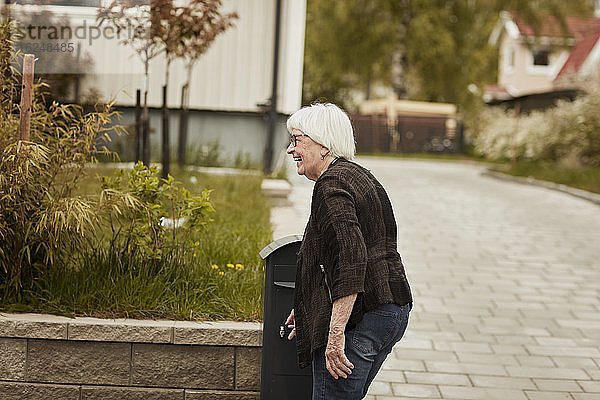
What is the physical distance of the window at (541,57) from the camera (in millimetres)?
45678

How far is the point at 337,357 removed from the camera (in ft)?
10.7

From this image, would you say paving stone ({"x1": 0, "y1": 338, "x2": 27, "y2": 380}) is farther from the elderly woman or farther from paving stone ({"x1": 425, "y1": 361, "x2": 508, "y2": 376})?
paving stone ({"x1": 425, "y1": 361, "x2": 508, "y2": 376})

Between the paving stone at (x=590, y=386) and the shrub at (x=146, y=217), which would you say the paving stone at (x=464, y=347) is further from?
the shrub at (x=146, y=217)

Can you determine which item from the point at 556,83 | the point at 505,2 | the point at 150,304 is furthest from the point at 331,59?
the point at 150,304

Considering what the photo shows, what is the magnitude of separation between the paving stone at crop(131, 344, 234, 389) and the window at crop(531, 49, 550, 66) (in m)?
43.7

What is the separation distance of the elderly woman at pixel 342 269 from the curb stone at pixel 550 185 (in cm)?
1370

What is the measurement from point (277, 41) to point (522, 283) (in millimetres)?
6118

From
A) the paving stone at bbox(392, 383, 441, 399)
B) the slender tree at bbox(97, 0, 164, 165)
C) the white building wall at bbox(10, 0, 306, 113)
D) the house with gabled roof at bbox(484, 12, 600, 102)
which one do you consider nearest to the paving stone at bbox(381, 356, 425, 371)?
the paving stone at bbox(392, 383, 441, 399)

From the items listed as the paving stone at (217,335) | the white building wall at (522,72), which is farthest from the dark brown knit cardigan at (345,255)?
the white building wall at (522,72)

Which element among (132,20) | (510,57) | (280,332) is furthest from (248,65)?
(510,57)

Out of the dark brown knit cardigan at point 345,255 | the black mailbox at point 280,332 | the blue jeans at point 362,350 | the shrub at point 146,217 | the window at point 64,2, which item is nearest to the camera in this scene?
the dark brown knit cardigan at point 345,255

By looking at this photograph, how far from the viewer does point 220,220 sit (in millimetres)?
7859

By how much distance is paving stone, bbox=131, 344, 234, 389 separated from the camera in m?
4.48

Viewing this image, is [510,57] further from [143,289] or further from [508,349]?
[143,289]
